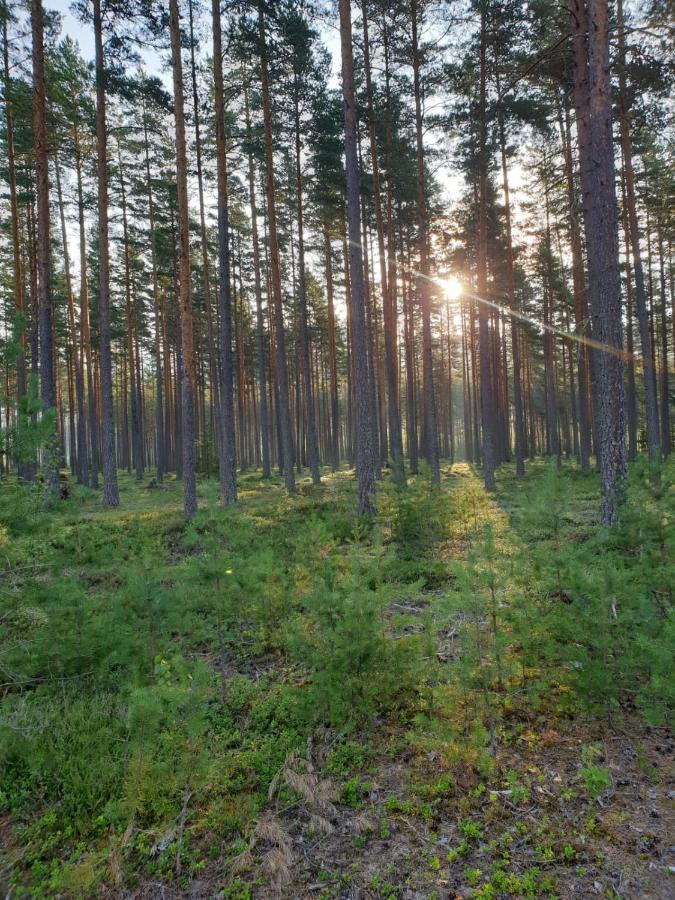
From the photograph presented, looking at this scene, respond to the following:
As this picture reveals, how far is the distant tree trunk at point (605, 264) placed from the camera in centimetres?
772

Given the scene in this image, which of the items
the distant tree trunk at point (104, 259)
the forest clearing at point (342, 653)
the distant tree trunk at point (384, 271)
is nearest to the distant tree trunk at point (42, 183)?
the forest clearing at point (342, 653)

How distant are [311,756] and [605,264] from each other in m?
8.73

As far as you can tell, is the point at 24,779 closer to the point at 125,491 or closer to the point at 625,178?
the point at 125,491

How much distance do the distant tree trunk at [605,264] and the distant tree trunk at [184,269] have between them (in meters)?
9.56

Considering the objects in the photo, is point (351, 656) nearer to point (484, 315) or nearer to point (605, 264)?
point (605, 264)

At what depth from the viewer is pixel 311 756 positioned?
13.0 feet

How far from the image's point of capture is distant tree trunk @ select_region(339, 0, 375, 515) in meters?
10.9

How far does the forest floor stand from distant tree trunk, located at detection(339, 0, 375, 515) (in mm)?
5912

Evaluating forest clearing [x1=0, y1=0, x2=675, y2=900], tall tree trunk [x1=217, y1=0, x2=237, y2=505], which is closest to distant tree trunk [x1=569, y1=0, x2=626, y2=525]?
forest clearing [x1=0, y1=0, x2=675, y2=900]

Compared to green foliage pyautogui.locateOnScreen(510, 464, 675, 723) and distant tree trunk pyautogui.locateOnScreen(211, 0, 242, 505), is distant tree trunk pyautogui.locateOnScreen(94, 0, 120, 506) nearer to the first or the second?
distant tree trunk pyautogui.locateOnScreen(211, 0, 242, 505)

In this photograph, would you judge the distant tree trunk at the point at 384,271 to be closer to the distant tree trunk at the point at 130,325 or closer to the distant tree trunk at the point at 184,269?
the distant tree trunk at the point at 184,269

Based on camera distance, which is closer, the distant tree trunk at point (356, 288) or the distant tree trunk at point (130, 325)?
the distant tree trunk at point (356, 288)

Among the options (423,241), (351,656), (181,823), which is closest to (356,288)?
(423,241)

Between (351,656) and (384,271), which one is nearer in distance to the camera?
(351,656)
